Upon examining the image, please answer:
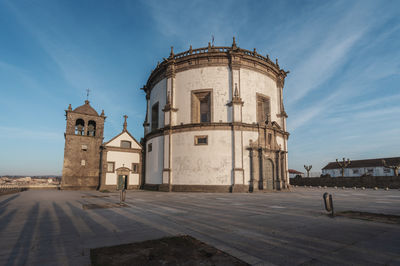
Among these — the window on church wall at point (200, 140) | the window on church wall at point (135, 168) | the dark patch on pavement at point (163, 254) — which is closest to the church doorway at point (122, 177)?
the window on church wall at point (135, 168)

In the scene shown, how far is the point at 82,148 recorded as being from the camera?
98.9 ft

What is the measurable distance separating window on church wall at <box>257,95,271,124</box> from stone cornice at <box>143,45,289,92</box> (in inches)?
131

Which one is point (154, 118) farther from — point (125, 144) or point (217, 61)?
point (217, 61)

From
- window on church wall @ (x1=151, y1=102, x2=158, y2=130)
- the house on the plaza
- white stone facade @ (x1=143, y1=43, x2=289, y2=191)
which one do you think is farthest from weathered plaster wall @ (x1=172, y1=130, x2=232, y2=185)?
the house on the plaza

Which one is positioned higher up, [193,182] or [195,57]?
[195,57]

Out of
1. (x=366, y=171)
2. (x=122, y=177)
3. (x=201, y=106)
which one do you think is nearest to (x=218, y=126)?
(x=201, y=106)

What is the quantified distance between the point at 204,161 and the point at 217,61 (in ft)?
37.0

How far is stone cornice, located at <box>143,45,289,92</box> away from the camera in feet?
78.6

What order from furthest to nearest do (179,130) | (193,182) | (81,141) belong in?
(81,141) < (179,130) < (193,182)

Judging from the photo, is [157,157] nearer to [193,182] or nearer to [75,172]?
[193,182]

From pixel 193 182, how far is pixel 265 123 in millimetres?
10850

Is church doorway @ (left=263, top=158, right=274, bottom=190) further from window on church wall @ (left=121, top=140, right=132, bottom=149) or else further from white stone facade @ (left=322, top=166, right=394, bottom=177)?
white stone facade @ (left=322, top=166, right=394, bottom=177)

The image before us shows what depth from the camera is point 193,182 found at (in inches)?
885

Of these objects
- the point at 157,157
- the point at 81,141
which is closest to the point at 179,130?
the point at 157,157
